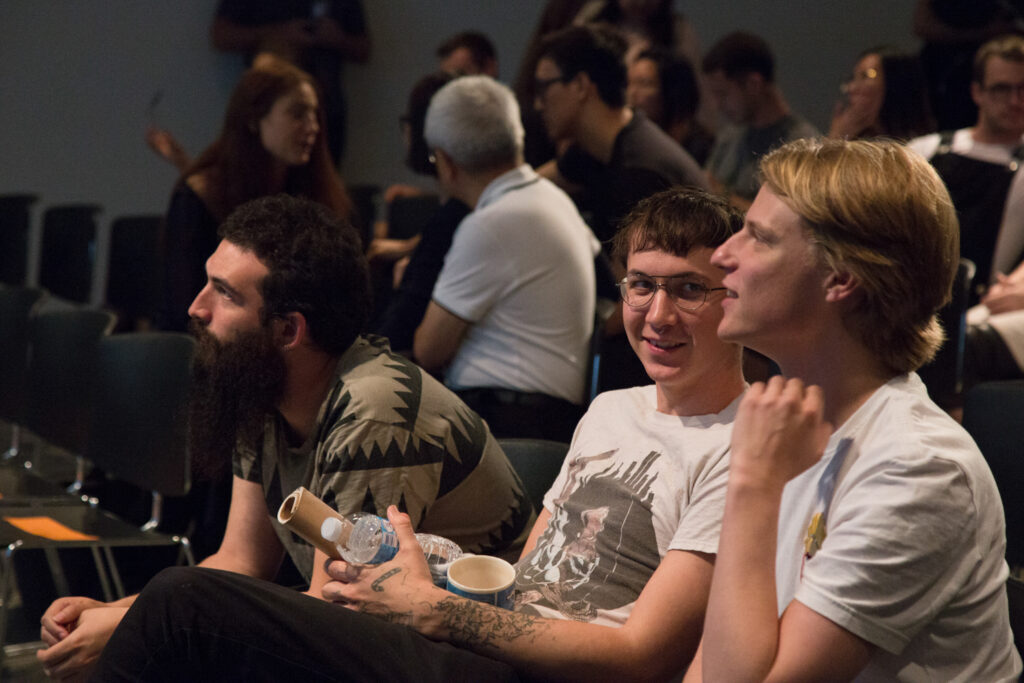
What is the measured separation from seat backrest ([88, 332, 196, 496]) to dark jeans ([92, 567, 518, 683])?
1.38 metres

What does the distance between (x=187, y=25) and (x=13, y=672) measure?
16.6ft

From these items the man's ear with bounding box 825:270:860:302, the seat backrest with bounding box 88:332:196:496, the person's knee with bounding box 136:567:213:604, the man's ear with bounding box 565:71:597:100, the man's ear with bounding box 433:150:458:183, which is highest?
the man's ear with bounding box 565:71:597:100

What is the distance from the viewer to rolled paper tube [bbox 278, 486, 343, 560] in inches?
58.6

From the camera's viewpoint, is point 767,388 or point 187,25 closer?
point 767,388

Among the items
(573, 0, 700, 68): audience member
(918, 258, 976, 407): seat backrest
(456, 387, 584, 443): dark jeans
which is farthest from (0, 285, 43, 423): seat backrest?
(918, 258, 976, 407): seat backrest

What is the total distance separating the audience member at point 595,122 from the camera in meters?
3.27

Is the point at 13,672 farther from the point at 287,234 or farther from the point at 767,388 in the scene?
the point at 767,388

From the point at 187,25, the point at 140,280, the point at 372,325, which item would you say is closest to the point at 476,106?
the point at 372,325

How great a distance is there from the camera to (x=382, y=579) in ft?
4.88

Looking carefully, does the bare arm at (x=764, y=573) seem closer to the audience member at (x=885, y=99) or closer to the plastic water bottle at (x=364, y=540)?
the plastic water bottle at (x=364, y=540)

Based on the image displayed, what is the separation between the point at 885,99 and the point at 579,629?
3081 mm

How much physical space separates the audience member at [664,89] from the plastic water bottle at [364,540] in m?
3.17

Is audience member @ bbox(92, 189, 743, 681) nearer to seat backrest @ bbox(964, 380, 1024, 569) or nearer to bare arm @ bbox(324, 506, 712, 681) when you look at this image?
bare arm @ bbox(324, 506, 712, 681)

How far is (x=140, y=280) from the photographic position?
505 centimetres
